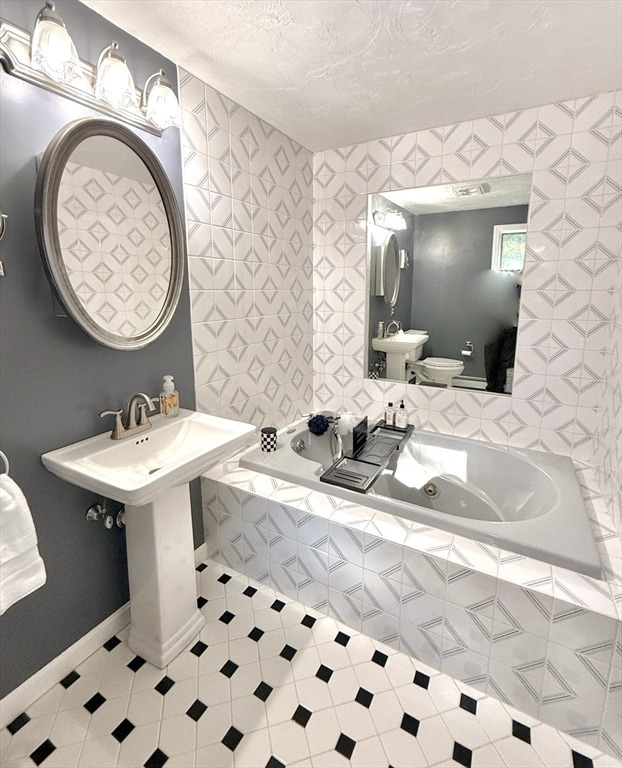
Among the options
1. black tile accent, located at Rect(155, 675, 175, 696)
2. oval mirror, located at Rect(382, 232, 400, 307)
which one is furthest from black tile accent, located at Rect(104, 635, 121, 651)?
oval mirror, located at Rect(382, 232, 400, 307)

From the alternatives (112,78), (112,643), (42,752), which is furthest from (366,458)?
(112,78)

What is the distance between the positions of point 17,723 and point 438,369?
2.51 m

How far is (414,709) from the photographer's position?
1372mm

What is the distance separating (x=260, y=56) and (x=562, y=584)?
7.43 ft

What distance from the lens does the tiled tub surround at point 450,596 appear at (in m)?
1.24

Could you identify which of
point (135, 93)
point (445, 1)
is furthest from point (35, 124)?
point (445, 1)

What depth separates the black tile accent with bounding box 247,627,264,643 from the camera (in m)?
1.65

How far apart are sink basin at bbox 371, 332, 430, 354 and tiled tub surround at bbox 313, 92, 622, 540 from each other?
0.26 metres

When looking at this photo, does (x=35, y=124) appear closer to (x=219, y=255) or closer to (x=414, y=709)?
(x=219, y=255)

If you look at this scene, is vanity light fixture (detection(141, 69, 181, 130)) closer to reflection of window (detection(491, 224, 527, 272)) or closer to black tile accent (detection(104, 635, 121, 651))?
reflection of window (detection(491, 224, 527, 272))

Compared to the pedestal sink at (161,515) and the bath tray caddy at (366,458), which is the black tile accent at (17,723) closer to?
the pedestal sink at (161,515)

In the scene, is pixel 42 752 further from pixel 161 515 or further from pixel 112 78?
pixel 112 78

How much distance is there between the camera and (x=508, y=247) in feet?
7.19

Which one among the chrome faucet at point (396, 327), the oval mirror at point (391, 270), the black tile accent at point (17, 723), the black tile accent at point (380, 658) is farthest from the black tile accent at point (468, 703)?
the oval mirror at point (391, 270)
